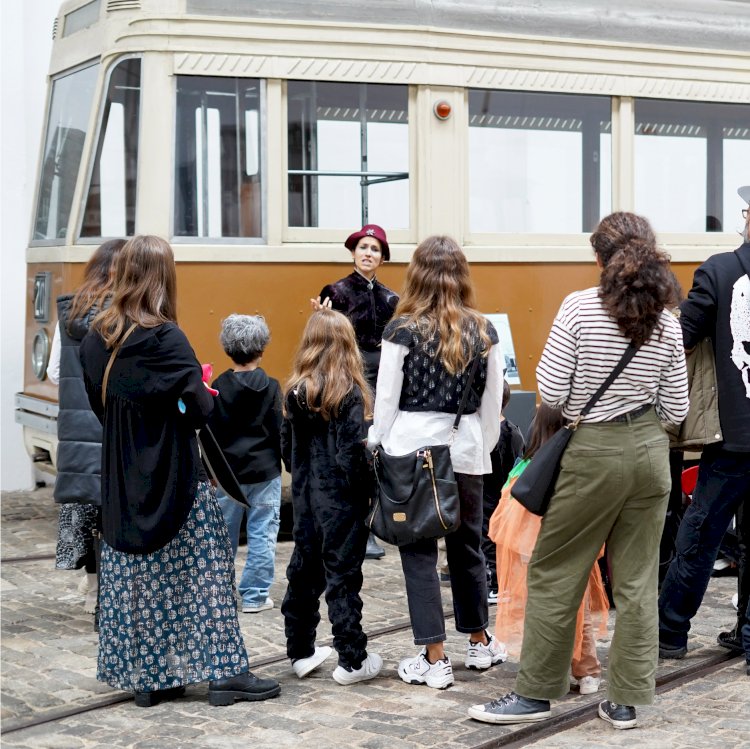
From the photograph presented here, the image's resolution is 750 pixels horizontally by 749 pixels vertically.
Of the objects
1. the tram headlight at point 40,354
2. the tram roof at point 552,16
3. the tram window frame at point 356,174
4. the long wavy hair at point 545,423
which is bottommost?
the long wavy hair at point 545,423

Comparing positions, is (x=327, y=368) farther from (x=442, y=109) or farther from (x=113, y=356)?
(x=442, y=109)

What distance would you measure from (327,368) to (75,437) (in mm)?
1342

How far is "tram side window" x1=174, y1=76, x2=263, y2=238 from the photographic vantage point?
771 cm

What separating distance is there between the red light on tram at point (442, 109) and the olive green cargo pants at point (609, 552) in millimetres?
3678

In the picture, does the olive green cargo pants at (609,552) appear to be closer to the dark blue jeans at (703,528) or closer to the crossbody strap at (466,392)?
the crossbody strap at (466,392)

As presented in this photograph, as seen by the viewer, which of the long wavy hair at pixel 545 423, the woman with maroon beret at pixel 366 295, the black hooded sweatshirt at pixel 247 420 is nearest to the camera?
Result: the long wavy hair at pixel 545 423

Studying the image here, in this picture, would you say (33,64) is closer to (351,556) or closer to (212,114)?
(212,114)

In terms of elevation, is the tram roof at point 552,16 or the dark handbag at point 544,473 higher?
the tram roof at point 552,16

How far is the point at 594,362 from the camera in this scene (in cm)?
469

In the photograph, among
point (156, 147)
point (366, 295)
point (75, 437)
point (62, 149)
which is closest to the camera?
point (75, 437)

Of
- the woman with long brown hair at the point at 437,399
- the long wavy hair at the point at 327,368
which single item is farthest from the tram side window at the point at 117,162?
the woman with long brown hair at the point at 437,399

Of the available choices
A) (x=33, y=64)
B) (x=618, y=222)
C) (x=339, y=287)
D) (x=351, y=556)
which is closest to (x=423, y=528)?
(x=351, y=556)

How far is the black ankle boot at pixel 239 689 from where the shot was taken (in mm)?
5105

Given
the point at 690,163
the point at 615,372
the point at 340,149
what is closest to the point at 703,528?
the point at 615,372
